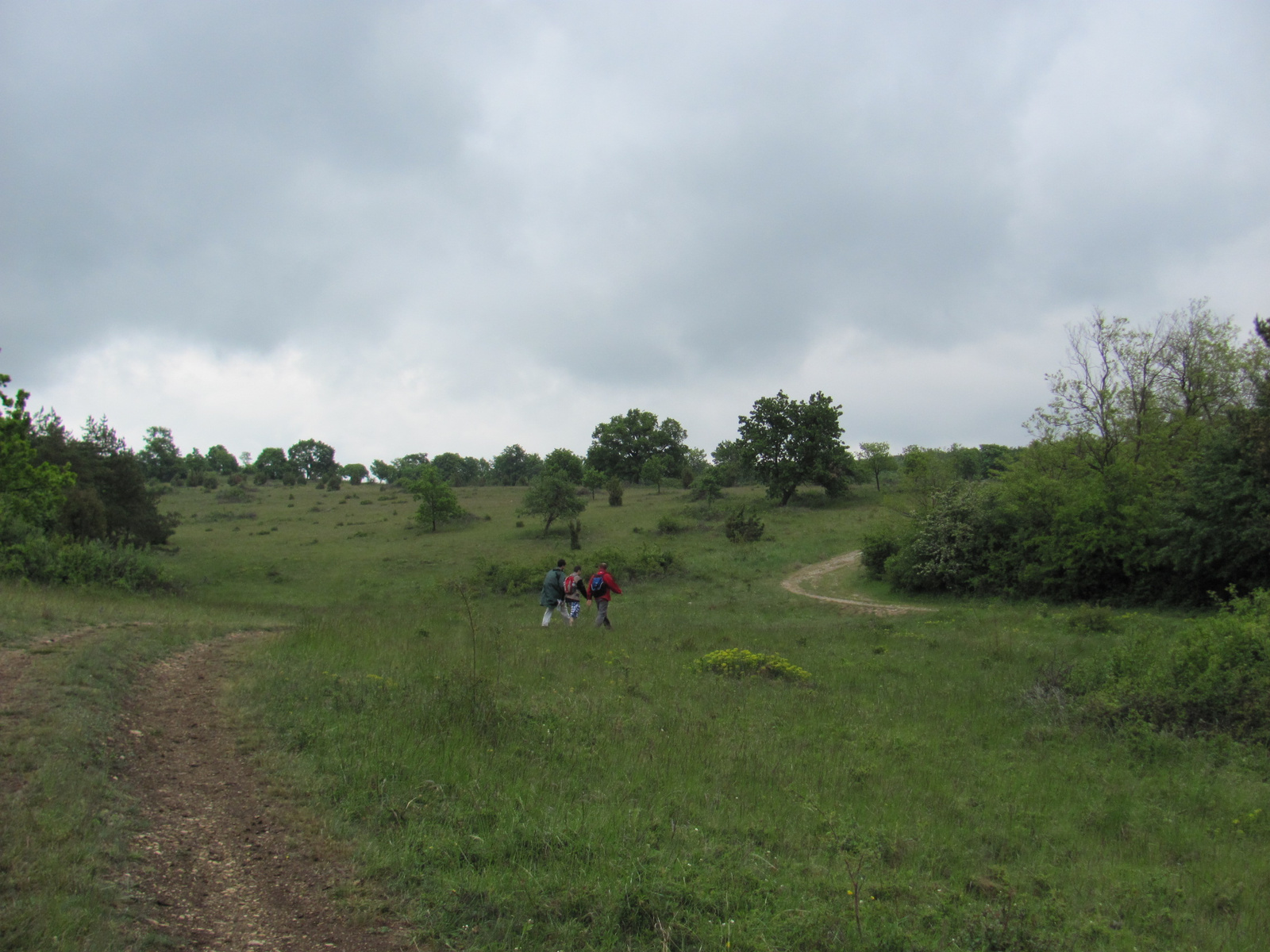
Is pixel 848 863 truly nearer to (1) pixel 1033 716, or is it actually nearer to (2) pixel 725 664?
(1) pixel 1033 716

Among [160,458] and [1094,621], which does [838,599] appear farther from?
[160,458]

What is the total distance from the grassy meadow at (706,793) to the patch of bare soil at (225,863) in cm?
27

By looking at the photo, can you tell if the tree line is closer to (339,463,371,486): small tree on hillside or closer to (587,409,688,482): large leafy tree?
(587,409,688,482): large leafy tree

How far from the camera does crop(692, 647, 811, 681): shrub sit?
13.4m

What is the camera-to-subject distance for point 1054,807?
7633 mm

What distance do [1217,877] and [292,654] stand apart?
13.0 metres

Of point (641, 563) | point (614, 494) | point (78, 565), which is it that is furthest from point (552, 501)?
point (78, 565)

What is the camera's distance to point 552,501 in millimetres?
48406

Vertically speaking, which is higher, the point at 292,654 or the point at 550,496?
the point at 550,496

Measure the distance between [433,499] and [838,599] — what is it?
1268 inches

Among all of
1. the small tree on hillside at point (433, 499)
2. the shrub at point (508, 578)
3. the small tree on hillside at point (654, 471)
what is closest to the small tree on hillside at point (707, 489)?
the small tree on hillside at point (654, 471)

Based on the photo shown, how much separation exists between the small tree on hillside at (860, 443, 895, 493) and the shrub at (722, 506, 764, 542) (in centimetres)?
3013

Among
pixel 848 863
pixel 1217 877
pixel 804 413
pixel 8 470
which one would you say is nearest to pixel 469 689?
pixel 848 863

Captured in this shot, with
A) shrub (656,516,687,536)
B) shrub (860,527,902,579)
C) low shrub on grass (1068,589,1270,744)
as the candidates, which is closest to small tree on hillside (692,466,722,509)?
shrub (656,516,687,536)
